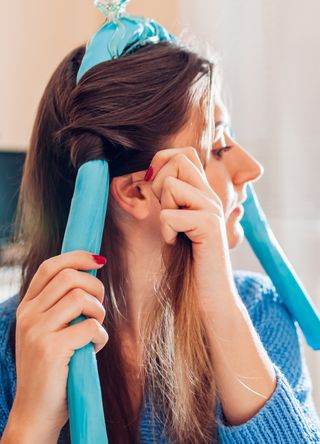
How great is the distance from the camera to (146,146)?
2.61 feet

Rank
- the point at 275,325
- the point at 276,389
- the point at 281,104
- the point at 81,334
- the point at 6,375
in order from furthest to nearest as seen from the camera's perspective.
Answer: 1. the point at 281,104
2. the point at 275,325
3. the point at 6,375
4. the point at 276,389
5. the point at 81,334

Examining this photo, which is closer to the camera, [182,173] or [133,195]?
[182,173]

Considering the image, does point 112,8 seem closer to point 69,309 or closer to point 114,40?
point 114,40

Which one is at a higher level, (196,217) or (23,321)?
(196,217)

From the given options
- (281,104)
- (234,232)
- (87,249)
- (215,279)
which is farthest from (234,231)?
(281,104)

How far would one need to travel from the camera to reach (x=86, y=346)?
64cm

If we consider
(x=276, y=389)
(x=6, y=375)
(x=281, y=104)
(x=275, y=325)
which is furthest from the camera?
(x=281, y=104)

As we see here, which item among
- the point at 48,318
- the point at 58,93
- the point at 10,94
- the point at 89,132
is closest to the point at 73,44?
the point at 10,94

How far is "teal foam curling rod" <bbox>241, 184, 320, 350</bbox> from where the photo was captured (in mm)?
939

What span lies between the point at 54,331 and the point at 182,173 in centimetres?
23

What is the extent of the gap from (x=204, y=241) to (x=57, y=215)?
293 millimetres

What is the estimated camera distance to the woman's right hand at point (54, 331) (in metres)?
0.63

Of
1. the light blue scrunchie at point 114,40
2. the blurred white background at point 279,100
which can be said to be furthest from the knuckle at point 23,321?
the blurred white background at point 279,100

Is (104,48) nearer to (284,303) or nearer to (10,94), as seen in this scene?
(284,303)
